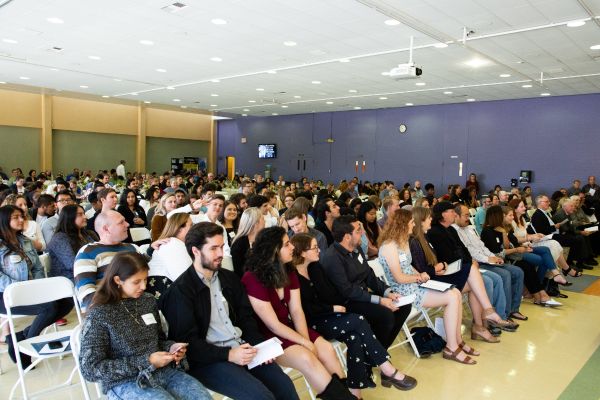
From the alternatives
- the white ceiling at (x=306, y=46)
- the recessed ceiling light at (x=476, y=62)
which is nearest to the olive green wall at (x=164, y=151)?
the white ceiling at (x=306, y=46)

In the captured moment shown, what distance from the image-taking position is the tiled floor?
11.8 ft

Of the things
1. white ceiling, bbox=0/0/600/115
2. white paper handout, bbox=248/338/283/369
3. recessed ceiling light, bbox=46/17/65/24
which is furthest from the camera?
recessed ceiling light, bbox=46/17/65/24

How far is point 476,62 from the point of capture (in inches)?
381

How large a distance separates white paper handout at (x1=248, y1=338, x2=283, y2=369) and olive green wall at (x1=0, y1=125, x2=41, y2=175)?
1815 centimetres

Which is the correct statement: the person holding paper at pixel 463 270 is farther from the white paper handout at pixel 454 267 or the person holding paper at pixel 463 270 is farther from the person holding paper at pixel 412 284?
the person holding paper at pixel 412 284

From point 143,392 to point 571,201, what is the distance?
27.0ft

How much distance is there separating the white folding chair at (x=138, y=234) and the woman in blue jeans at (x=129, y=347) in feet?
10.6

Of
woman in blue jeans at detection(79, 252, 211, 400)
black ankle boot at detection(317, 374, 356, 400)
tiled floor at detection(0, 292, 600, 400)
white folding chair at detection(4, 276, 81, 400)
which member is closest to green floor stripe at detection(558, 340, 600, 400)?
tiled floor at detection(0, 292, 600, 400)

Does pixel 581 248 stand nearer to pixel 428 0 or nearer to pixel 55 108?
pixel 428 0

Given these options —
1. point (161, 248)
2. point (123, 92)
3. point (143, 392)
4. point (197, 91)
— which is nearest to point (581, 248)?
point (161, 248)

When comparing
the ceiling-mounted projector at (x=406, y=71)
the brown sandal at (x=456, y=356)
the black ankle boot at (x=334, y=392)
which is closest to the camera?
the black ankle boot at (x=334, y=392)

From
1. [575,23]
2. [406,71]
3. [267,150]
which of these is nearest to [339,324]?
[406,71]

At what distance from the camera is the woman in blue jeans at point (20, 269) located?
3.71 metres

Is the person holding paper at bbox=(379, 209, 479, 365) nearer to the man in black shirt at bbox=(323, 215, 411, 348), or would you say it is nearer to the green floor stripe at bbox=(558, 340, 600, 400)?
the man in black shirt at bbox=(323, 215, 411, 348)
